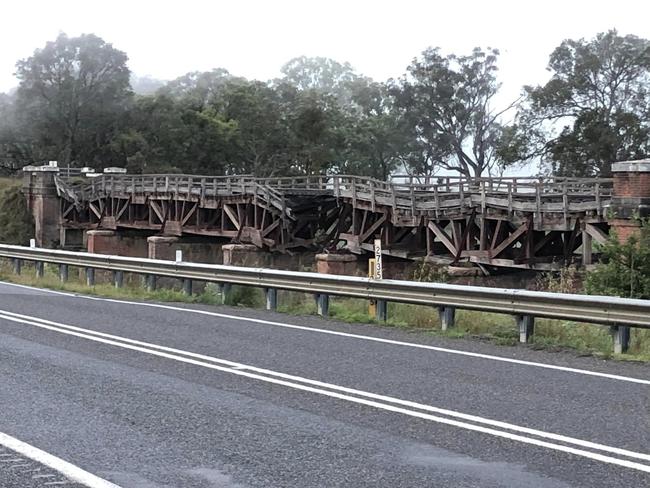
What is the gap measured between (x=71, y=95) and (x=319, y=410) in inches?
2630

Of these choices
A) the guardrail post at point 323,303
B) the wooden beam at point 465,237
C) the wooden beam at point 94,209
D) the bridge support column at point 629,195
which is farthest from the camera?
the wooden beam at point 94,209

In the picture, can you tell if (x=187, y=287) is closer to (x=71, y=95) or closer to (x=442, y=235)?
(x=442, y=235)

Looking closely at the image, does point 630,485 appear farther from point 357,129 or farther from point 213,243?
point 357,129

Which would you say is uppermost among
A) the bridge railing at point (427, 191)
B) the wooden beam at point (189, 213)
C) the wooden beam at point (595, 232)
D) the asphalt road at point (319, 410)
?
the bridge railing at point (427, 191)

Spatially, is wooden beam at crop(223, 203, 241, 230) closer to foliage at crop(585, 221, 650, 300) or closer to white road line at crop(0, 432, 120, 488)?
foliage at crop(585, 221, 650, 300)

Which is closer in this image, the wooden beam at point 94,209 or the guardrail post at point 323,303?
the guardrail post at point 323,303

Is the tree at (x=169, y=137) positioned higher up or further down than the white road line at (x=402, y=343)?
higher up

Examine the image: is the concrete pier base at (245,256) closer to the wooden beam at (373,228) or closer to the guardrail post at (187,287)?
the wooden beam at (373,228)

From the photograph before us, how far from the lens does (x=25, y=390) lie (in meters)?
8.70

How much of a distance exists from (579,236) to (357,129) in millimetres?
54727

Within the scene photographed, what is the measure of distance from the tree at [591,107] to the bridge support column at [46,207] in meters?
28.7

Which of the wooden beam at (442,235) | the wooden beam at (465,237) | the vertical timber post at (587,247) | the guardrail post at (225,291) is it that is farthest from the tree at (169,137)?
the guardrail post at (225,291)

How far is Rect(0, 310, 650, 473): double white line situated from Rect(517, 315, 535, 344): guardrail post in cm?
409

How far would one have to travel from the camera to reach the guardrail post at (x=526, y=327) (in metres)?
12.3
